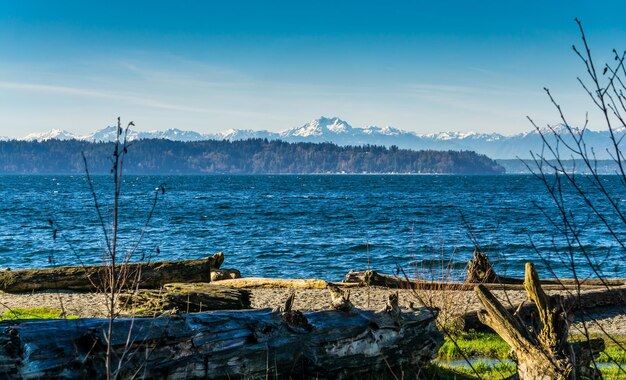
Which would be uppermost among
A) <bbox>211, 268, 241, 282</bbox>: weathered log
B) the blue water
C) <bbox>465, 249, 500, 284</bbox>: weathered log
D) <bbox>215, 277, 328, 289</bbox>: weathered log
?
<bbox>465, 249, 500, 284</bbox>: weathered log

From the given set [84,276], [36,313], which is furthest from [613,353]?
[84,276]

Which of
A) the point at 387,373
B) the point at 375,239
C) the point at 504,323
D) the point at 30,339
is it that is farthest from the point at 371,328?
the point at 375,239

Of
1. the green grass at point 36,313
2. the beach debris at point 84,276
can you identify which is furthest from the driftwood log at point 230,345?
the beach debris at point 84,276

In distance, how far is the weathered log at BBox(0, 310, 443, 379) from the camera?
18.7 feet

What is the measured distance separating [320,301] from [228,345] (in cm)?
980

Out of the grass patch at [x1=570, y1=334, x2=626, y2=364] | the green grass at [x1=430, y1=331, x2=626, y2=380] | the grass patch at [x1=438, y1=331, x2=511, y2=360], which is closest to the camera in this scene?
the green grass at [x1=430, y1=331, x2=626, y2=380]

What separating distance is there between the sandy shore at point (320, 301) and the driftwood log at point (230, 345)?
17.3 ft

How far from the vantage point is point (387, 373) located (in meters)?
7.91

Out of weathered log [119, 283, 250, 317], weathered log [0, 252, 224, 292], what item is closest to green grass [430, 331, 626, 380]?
weathered log [119, 283, 250, 317]

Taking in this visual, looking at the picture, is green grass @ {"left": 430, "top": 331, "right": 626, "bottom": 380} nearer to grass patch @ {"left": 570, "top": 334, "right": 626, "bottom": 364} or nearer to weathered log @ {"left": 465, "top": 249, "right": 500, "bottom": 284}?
grass patch @ {"left": 570, "top": 334, "right": 626, "bottom": 364}

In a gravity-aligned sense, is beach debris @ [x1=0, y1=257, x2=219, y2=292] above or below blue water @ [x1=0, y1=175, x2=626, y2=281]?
above

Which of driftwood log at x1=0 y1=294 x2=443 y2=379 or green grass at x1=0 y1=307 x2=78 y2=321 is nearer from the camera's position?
driftwood log at x1=0 y1=294 x2=443 y2=379

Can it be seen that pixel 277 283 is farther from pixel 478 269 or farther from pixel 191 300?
→ pixel 191 300

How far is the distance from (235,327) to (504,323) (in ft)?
9.91
